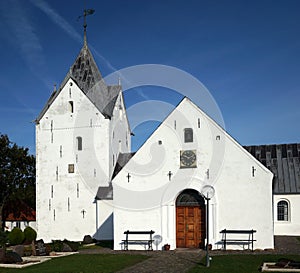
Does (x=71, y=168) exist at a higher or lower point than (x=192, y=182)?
higher

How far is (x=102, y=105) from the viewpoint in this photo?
119 feet

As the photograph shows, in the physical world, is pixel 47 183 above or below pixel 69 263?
above

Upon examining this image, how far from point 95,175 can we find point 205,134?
14.5m

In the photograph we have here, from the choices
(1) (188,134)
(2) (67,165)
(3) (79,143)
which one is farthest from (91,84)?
(1) (188,134)

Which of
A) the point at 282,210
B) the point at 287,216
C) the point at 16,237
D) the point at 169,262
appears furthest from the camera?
the point at 282,210

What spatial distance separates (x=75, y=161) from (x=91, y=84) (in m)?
7.19

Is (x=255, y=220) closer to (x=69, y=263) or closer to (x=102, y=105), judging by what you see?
(x=69, y=263)

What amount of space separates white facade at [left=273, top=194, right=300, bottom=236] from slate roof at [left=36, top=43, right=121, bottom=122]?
15906 mm

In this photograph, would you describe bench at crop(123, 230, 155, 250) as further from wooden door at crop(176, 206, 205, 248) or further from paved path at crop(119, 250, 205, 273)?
wooden door at crop(176, 206, 205, 248)

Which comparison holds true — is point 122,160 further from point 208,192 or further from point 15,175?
point 208,192

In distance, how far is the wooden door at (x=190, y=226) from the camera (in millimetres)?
22094

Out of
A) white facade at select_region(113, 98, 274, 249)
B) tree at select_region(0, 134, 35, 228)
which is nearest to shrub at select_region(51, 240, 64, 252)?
white facade at select_region(113, 98, 274, 249)

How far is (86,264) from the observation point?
56.3 ft

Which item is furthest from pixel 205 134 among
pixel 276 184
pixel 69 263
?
pixel 276 184
